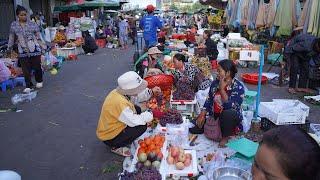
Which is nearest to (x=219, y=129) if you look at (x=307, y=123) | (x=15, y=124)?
(x=307, y=123)

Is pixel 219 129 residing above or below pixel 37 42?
below

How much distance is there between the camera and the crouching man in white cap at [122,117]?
177 inches

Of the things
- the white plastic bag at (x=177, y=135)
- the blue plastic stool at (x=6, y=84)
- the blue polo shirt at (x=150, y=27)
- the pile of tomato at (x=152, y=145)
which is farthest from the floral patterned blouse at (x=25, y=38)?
the pile of tomato at (x=152, y=145)

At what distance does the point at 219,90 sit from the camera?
4801 mm

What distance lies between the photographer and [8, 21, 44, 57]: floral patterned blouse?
8.06m

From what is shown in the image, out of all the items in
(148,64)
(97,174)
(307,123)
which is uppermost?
(148,64)

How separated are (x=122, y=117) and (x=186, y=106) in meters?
1.84

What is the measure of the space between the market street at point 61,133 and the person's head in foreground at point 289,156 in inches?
122

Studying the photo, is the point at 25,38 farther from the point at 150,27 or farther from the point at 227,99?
the point at 227,99

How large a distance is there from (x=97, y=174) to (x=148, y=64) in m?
3.62

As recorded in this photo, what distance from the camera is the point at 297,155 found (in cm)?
131

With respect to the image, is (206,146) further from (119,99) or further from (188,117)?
(119,99)

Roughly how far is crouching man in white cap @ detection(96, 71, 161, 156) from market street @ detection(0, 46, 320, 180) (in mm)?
261

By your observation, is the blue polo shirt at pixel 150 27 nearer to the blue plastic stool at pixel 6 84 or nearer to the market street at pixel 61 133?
the market street at pixel 61 133
